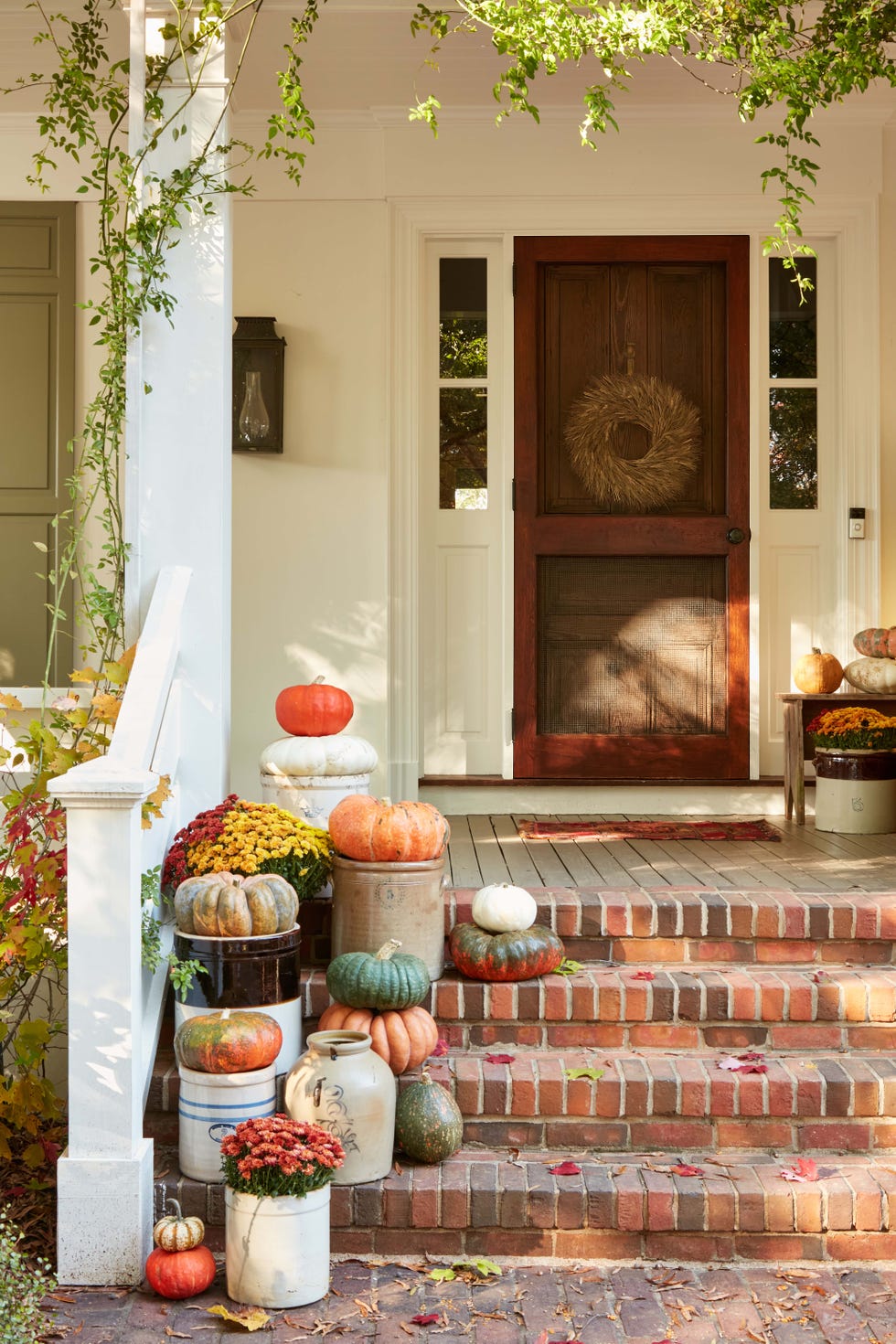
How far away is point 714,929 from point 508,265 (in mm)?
2958

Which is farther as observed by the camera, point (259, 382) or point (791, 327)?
point (791, 327)

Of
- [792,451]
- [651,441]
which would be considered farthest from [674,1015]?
[792,451]

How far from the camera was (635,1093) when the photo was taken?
292 cm

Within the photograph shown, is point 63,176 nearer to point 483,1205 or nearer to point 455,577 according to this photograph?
point 455,577

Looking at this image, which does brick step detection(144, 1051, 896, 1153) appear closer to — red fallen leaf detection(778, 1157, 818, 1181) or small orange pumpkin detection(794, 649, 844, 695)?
red fallen leaf detection(778, 1157, 818, 1181)

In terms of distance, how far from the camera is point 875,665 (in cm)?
481

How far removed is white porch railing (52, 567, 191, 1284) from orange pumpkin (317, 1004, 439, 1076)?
49 cm

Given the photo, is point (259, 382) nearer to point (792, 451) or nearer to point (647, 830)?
point (792, 451)

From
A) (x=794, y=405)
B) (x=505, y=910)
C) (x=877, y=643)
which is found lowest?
(x=505, y=910)

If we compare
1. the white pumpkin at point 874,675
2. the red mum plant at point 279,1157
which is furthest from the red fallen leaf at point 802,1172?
the white pumpkin at point 874,675

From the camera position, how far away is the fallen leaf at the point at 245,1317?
2336mm

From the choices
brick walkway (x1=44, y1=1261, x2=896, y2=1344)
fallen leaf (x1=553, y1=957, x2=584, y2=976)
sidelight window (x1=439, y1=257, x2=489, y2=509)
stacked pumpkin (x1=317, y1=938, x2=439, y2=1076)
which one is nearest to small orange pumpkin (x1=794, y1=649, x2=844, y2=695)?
sidelight window (x1=439, y1=257, x2=489, y2=509)

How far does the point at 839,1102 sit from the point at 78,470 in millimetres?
2429

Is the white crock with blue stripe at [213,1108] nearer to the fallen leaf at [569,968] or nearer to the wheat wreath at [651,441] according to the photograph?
the fallen leaf at [569,968]
